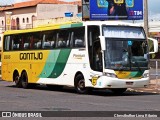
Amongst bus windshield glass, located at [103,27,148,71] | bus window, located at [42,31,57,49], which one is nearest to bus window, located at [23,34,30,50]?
bus window, located at [42,31,57,49]

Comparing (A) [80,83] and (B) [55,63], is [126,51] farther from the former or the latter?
(B) [55,63]

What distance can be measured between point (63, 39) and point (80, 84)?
2.56m

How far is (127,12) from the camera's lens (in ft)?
123

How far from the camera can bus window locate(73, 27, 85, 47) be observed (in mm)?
22562

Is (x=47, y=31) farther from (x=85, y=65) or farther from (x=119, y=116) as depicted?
(x=119, y=116)

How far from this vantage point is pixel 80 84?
22969mm

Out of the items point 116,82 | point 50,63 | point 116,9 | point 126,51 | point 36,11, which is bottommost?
point 116,82

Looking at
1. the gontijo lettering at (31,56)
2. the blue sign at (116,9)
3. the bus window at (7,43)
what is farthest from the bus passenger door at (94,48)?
the blue sign at (116,9)

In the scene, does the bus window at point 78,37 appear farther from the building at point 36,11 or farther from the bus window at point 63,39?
the building at point 36,11

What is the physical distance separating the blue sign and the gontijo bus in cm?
1078

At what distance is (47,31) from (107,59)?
516 cm

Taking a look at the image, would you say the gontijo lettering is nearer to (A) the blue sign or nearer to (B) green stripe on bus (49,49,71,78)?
(B) green stripe on bus (49,49,71,78)

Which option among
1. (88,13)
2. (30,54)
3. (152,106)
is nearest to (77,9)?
(88,13)

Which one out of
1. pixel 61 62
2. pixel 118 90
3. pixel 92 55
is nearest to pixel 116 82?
pixel 92 55
